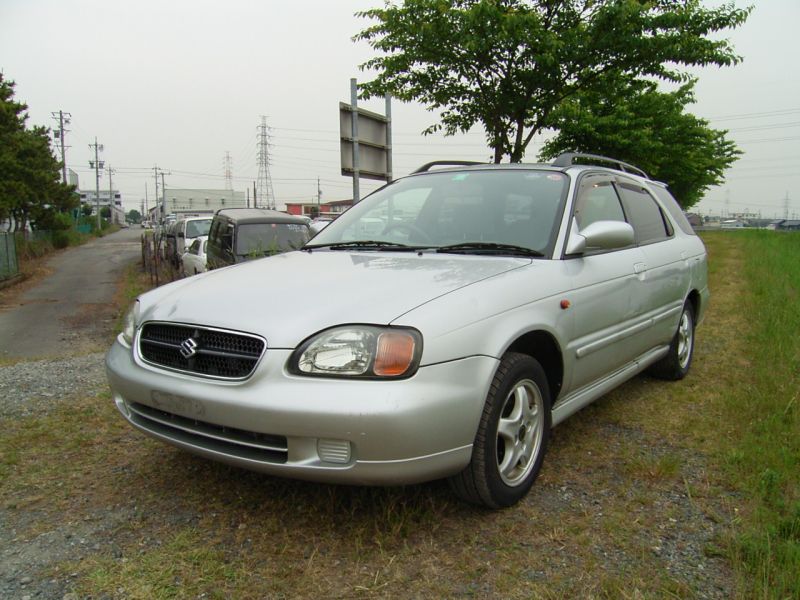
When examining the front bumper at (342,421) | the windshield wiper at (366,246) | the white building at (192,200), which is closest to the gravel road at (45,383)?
the windshield wiper at (366,246)

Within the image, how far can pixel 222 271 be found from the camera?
132 inches

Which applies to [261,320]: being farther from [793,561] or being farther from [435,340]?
[793,561]

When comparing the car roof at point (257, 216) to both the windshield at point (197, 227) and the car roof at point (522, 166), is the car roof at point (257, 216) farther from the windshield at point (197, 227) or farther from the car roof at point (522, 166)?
the car roof at point (522, 166)

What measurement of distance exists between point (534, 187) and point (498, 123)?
26.0 ft

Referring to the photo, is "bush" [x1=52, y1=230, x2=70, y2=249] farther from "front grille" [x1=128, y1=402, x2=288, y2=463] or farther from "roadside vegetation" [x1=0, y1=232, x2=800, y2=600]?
"front grille" [x1=128, y1=402, x2=288, y2=463]

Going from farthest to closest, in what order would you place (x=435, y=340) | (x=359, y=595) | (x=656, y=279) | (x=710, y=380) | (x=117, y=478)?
(x=710, y=380)
(x=656, y=279)
(x=117, y=478)
(x=435, y=340)
(x=359, y=595)

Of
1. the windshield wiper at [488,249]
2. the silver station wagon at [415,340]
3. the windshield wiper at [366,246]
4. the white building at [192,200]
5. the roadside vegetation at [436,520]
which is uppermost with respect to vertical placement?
the white building at [192,200]

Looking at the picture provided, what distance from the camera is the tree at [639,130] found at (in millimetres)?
15881

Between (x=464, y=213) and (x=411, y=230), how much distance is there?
32cm

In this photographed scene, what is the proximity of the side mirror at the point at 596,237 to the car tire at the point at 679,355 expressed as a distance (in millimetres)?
1673

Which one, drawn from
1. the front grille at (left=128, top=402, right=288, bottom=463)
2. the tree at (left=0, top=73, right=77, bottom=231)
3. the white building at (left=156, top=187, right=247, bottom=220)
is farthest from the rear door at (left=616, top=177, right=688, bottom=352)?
the white building at (left=156, top=187, right=247, bottom=220)

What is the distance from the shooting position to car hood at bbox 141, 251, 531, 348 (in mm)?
2395

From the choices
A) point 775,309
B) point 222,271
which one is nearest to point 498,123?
point 775,309

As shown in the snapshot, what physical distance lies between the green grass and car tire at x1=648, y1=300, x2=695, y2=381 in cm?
44
